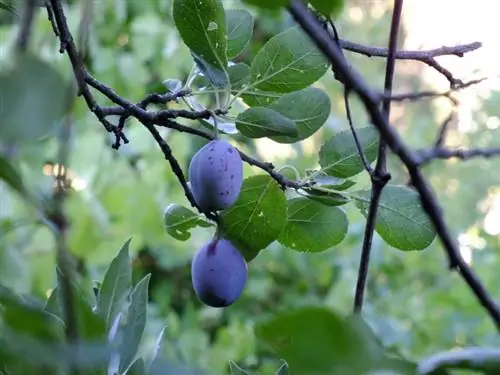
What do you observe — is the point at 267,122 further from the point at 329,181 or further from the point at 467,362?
the point at 467,362

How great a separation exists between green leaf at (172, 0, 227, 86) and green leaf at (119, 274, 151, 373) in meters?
0.11

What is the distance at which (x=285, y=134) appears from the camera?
37 cm

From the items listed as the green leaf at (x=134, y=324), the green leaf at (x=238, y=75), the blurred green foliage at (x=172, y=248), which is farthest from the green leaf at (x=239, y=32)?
the blurred green foliage at (x=172, y=248)

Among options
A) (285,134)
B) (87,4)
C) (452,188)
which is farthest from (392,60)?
(452,188)

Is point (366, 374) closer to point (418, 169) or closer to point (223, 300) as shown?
point (418, 169)

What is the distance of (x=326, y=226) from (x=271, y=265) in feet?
3.99

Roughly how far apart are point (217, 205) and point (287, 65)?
8 centimetres

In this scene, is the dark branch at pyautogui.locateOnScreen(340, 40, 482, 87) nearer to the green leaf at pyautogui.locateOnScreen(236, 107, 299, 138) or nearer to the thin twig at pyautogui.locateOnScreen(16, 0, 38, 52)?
the green leaf at pyautogui.locateOnScreen(236, 107, 299, 138)

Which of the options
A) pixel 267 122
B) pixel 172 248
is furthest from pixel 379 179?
pixel 172 248

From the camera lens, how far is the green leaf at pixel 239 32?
1.45 feet

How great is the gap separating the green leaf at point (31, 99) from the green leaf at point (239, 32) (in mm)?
272

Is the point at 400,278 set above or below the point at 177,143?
below

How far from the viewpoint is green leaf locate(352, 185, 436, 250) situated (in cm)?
41

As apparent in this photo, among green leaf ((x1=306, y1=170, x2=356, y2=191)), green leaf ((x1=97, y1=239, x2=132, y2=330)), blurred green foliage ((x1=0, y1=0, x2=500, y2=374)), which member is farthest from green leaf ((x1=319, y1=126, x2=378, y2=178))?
blurred green foliage ((x1=0, y1=0, x2=500, y2=374))
